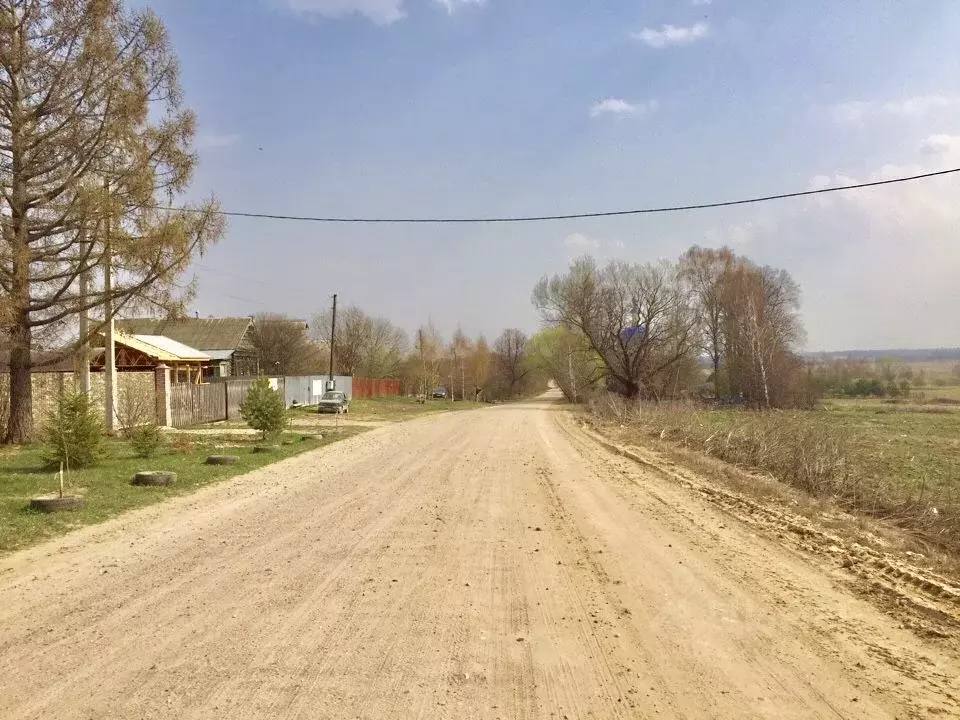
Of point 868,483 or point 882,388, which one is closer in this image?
point 868,483

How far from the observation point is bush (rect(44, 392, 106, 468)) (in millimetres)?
13211

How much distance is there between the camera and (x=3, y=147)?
55.5 feet

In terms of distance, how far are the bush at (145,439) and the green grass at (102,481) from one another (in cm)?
23

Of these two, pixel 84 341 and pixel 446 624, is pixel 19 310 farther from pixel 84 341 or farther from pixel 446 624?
pixel 446 624

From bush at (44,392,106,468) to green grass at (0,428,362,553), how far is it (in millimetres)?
297

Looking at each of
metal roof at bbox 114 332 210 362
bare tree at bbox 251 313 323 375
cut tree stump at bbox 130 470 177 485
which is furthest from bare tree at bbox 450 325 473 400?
cut tree stump at bbox 130 470 177 485

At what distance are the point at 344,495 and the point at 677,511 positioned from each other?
5495mm

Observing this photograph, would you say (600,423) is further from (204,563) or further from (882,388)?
(882,388)

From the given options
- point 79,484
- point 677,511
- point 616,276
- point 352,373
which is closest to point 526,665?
point 677,511

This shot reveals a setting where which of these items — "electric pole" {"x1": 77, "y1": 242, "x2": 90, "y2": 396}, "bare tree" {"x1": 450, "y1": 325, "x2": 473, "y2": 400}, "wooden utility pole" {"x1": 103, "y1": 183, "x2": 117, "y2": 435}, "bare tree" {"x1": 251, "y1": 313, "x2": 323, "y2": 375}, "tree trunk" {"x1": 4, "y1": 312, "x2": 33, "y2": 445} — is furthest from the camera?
"bare tree" {"x1": 450, "y1": 325, "x2": 473, "y2": 400}

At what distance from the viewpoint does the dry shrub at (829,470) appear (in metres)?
9.94

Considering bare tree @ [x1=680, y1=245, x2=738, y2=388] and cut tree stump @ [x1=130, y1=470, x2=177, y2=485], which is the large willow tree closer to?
cut tree stump @ [x1=130, y1=470, x2=177, y2=485]

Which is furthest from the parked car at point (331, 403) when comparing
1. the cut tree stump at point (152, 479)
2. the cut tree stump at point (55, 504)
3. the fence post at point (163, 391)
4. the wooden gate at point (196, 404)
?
the cut tree stump at point (55, 504)

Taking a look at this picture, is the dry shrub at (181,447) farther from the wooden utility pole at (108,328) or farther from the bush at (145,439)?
the wooden utility pole at (108,328)
